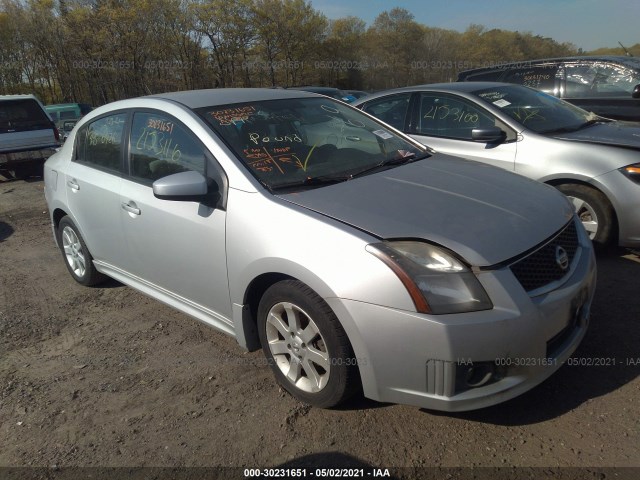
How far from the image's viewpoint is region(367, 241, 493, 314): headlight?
2213mm

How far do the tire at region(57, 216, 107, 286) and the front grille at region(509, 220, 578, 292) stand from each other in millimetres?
3472

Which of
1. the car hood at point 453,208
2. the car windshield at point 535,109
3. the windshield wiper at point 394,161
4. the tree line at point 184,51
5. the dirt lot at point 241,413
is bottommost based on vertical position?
the dirt lot at point 241,413

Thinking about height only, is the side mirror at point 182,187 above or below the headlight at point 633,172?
above

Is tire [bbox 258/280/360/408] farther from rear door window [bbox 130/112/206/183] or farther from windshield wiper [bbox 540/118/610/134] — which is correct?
windshield wiper [bbox 540/118/610/134]

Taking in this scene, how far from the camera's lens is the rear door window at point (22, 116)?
1012 cm

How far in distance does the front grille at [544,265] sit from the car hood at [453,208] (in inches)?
2.0

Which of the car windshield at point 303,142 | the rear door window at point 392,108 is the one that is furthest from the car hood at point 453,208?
the rear door window at point 392,108

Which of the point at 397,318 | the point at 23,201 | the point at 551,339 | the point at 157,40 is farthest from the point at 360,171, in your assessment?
the point at 157,40

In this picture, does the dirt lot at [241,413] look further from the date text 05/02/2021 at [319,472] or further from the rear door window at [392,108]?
the rear door window at [392,108]

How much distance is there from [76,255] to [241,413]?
267 centimetres

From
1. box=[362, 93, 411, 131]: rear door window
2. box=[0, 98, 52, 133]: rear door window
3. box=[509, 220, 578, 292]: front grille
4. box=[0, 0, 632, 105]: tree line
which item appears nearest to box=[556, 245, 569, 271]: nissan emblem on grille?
box=[509, 220, 578, 292]: front grille

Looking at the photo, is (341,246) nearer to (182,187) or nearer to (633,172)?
(182,187)

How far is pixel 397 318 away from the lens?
2221mm

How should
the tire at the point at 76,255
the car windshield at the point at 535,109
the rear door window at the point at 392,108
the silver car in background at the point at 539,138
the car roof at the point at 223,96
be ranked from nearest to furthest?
1. the car roof at the point at 223,96
2. the silver car in background at the point at 539,138
3. the tire at the point at 76,255
4. the car windshield at the point at 535,109
5. the rear door window at the point at 392,108
